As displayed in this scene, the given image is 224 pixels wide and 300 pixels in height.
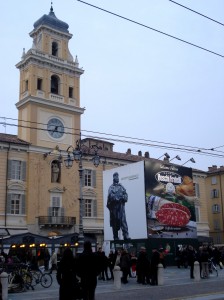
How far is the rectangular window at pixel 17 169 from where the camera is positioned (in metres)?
39.9

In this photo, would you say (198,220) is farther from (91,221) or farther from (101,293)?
(101,293)

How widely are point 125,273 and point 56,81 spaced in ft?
96.8

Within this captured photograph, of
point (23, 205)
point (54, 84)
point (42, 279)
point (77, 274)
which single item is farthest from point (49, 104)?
point (77, 274)

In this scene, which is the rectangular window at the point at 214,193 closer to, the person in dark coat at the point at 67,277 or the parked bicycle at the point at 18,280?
the parked bicycle at the point at 18,280

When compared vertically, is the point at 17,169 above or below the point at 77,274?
above

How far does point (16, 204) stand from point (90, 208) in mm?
8226

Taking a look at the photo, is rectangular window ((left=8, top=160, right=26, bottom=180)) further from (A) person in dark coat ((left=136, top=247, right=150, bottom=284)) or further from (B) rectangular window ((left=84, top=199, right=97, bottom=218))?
(A) person in dark coat ((left=136, top=247, right=150, bottom=284))

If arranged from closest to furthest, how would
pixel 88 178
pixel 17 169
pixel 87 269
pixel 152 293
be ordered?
pixel 87 269 → pixel 152 293 → pixel 17 169 → pixel 88 178

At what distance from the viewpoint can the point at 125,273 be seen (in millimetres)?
20906

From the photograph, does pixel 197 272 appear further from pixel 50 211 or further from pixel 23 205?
pixel 50 211

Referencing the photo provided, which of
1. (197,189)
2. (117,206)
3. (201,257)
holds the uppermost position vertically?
(197,189)

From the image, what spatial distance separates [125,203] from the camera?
3291cm

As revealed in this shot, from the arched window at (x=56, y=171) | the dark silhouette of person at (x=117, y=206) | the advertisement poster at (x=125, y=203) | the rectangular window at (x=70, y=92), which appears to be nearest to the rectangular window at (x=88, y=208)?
the arched window at (x=56, y=171)

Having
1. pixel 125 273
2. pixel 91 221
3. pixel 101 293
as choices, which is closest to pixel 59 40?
pixel 91 221
